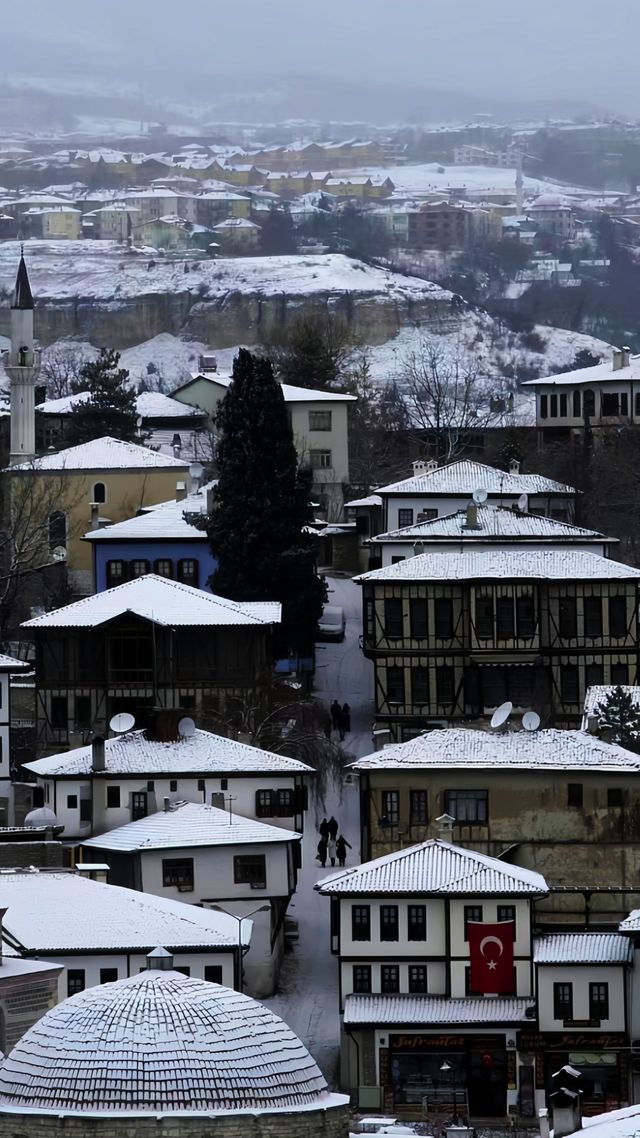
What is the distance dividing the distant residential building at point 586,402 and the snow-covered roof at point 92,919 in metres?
41.4

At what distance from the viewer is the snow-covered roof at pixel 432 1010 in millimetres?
47844

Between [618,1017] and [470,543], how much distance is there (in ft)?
79.7

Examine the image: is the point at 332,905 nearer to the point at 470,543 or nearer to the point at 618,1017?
the point at 618,1017

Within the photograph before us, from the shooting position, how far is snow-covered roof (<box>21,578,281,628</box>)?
6344cm

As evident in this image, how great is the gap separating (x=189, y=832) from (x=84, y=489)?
94.3ft

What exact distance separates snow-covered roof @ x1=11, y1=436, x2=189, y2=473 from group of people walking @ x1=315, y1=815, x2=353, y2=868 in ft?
83.5

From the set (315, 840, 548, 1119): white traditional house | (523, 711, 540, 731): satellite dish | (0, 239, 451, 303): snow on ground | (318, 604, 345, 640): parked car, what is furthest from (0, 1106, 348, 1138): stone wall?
(0, 239, 451, 303): snow on ground

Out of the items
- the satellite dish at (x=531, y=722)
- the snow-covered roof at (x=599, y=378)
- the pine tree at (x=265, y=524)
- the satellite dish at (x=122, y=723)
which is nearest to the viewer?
the satellite dish at (x=531, y=722)

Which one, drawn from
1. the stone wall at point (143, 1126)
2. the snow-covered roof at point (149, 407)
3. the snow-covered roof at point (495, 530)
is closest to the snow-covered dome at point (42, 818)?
the snow-covered roof at point (495, 530)

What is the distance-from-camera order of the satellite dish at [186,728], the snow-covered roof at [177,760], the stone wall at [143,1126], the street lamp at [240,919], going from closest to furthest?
1. the stone wall at [143,1126]
2. the street lamp at [240,919]
3. the snow-covered roof at [177,760]
4. the satellite dish at [186,728]

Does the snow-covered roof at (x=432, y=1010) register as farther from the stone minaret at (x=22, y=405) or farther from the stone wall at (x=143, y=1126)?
the stone minaret at (x=22, y=405)

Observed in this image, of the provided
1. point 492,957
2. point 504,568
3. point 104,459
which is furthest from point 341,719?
point 104,459

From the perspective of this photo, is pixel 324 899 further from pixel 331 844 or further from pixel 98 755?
pixel 98 755

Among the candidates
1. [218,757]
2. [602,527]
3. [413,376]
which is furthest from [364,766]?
[413,376]
